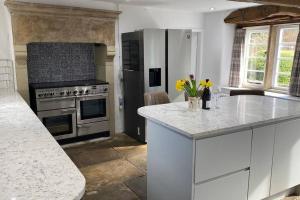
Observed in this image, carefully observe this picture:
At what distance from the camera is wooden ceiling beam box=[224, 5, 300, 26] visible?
4016 millimetres

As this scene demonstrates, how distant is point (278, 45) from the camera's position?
15.5ft

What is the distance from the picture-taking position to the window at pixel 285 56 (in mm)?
4508

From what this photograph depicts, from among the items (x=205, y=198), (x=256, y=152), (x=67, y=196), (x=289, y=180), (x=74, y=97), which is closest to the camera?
(x=67, y=196)

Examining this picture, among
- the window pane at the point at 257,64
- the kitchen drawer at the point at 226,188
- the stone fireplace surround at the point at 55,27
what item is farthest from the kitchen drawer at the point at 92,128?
the window pane at the point at 257,64

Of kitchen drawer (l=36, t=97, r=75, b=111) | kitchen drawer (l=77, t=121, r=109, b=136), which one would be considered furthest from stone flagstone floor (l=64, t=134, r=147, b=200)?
kitchen drawer (l=36, t=97, r=75, b=111)

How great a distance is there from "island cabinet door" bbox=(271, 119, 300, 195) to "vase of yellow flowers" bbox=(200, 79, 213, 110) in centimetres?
68

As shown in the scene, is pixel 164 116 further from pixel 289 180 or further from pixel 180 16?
pixel 180 16

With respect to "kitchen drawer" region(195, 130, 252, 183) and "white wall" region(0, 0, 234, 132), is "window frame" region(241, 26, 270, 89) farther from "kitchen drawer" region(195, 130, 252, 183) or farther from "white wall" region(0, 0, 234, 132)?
"kitchen drawer" region(195, 130, 252, 183)

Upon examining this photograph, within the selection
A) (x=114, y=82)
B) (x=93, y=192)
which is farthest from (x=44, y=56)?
(x=93, y=192)

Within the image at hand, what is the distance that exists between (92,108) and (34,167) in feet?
10.1

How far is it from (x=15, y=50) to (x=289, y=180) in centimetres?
375

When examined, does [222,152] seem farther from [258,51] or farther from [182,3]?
[258,51]

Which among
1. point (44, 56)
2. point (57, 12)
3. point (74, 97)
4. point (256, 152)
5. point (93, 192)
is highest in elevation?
point (57, 12)

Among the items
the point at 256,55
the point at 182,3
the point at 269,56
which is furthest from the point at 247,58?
the point at 182,3
